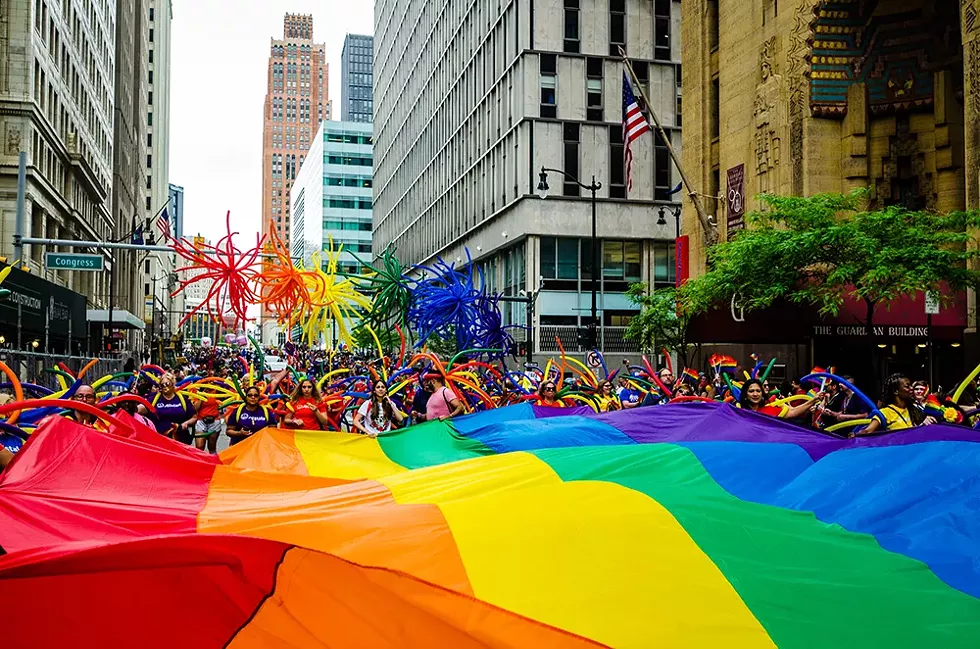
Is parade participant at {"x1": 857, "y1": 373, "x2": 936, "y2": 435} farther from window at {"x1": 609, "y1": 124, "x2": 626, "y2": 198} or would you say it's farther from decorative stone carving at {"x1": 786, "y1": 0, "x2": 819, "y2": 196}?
window at {"x1": 609, "y1": 124, "x2": 626, "y2": 198}

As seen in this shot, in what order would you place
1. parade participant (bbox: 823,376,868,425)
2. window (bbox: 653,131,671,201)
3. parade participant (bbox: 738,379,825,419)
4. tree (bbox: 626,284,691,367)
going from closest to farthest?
parade participant (bbox: 823,376,868,425) → parade participant (bbox: 738,379,825,419) → tree (bbox: 626,284,691,367) → window (bbox: 653,131,671,201)

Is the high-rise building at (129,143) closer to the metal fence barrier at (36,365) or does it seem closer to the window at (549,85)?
the window at (549,85)

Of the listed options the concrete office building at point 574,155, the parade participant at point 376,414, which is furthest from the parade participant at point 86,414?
the concrete office building at point 574,155

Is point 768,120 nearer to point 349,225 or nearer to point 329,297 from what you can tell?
point 329,297

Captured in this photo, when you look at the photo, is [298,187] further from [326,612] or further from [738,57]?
[326,612]

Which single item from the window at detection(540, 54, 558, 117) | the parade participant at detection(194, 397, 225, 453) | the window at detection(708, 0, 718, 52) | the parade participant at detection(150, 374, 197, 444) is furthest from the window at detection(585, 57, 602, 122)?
the parade participant at detection(150, 374, 197, 444)

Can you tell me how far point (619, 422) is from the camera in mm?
11188

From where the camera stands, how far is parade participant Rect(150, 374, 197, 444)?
483 inches

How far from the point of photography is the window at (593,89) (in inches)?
2098

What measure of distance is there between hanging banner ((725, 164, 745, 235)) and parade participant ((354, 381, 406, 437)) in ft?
66.5

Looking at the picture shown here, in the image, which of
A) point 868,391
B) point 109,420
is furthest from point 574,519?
point 868,391

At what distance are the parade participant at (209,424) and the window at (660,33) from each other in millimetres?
45517

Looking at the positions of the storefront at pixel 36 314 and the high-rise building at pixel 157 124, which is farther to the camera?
the high-rise building at pixel 157 124

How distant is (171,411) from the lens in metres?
12.4
